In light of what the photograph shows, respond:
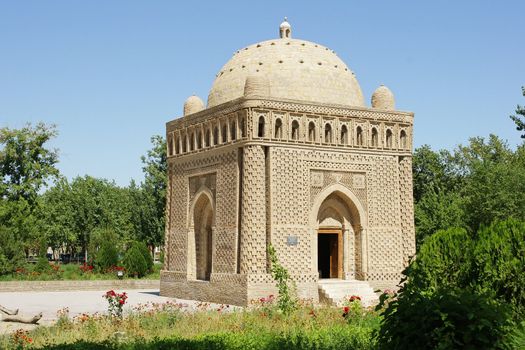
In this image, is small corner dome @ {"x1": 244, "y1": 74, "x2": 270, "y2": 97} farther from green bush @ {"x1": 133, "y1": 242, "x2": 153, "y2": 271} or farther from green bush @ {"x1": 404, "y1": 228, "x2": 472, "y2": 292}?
green bush @ {"x1": 133, "y1": 242, "x2": 153, "y2": 271}

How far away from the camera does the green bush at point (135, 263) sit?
33562 mm

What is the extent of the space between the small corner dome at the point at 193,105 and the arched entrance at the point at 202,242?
3.85 metres

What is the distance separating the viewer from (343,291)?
21.4m

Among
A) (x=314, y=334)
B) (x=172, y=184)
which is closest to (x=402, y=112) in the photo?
(x=172, y=184)

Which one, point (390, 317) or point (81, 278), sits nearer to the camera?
point (390, 317)

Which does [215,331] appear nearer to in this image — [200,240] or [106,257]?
[200,240]

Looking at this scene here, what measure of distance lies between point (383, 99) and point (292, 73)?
11.7 ft

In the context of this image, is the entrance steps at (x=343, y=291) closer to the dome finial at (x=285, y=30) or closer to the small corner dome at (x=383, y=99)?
the small corner dome at (x=383, y=99)

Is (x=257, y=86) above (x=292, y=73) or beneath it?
beneath

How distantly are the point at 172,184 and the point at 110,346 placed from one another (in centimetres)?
1701

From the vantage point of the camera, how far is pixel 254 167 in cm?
2080

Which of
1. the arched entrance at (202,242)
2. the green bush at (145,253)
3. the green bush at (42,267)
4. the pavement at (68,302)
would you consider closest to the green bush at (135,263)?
the green bush at (145,253)

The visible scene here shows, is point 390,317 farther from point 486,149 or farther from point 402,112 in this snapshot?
point 486,149

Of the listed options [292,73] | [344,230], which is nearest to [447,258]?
[344,230]
